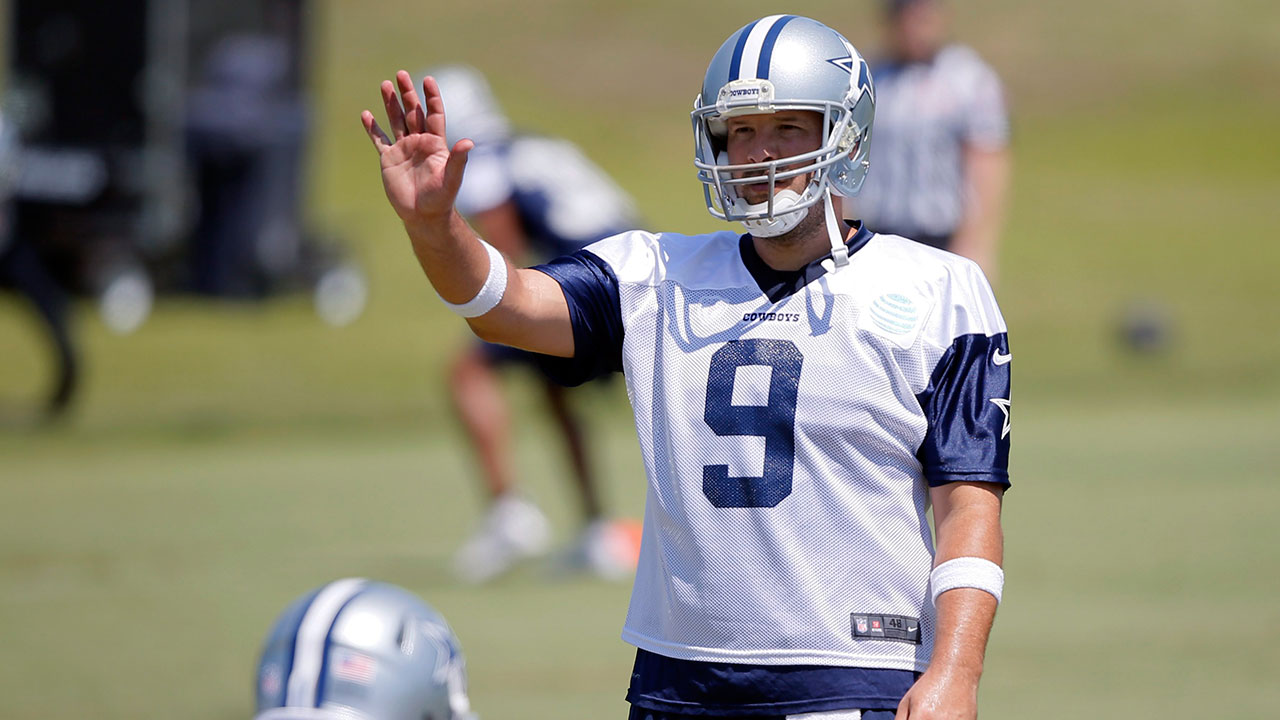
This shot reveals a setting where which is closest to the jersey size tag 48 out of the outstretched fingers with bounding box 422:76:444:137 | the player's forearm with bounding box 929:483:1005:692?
the player's forearm with bounding box 929:483:1005:692

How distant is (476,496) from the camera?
1180cm

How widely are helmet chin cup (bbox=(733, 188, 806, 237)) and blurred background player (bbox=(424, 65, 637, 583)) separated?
17.8 feet

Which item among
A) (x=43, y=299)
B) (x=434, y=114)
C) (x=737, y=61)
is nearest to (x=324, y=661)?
(x=434, y=114)

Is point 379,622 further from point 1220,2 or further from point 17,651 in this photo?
point 1220,2

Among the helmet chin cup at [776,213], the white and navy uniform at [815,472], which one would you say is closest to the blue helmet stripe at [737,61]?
the helmet chin cup at [776,213]

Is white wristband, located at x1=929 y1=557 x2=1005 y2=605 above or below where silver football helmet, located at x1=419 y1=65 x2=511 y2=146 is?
below

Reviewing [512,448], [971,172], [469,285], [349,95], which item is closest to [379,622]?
[469,285]

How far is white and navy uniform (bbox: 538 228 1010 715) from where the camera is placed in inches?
137

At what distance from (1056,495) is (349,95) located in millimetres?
41025

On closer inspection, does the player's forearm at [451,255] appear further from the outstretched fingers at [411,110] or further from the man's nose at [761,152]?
the man's nose at [761,152]

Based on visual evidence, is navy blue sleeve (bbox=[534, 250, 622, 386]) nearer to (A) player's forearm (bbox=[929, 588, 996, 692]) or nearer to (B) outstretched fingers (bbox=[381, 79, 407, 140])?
(B) outstretched fingers (bbox=[381, 79, 407, 140])

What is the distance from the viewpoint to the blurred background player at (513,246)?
29.5 feet

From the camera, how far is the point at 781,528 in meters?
3.49

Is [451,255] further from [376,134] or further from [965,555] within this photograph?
[965,555]
